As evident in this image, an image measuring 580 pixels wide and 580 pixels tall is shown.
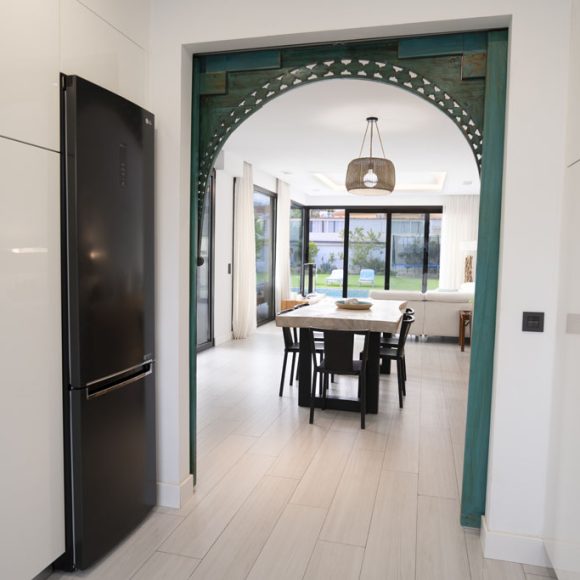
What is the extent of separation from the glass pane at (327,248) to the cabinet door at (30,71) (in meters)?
9.82

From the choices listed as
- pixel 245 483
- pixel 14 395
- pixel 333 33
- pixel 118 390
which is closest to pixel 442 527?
pixel 245 483

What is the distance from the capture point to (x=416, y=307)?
7.53 metres

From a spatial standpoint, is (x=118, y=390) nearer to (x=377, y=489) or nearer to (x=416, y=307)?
(x=377, y=489)

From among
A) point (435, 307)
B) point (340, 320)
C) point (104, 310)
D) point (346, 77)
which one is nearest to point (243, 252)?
point (435, 307)

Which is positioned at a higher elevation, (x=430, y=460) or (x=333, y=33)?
(x=333, y=33)

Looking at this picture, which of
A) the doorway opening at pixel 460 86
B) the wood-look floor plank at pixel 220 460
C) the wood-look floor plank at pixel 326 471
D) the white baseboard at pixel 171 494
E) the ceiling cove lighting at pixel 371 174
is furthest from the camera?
the ceiling cove lighting at pixel 371 174

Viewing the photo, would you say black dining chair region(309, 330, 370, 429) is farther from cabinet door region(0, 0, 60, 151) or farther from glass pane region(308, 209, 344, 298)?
glass pane region(308, 209, 344, 298)

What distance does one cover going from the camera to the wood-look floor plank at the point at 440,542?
7.04 ft

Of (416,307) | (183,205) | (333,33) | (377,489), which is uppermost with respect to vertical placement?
(333,33)

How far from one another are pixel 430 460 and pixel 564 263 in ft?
5.80

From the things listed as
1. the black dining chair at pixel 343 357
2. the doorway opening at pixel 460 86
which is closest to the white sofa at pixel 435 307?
the black dining chair at pixel 343 357

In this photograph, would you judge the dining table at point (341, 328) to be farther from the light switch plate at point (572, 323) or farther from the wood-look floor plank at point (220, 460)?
the light switch plate at point (572, 323)

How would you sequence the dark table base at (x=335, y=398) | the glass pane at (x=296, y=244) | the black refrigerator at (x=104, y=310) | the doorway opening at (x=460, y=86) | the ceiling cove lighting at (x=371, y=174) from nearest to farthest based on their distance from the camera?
the black refrigerator at (x=104, y=310)
the doorway opening at (x=460, y=86)
the dark table base at (x=335, y=398)
the ceiling cove lighting at (x=371, y=174)
the glass pane at (x=296, y=244)

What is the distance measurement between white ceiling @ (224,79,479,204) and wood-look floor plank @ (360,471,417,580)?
3.07 metres
